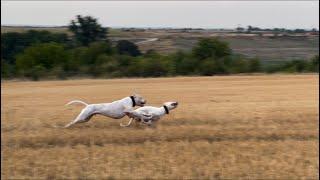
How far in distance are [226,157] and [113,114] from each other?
488 cm

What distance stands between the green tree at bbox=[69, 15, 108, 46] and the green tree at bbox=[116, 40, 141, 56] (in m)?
5.02

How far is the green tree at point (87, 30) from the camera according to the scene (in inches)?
3253

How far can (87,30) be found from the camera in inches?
3307

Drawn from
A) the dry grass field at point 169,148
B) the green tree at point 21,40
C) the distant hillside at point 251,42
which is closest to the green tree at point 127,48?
the distant hillside at point 251,42

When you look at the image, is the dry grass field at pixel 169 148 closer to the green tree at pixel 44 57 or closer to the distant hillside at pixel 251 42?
the distant hillside at pixel 251 42

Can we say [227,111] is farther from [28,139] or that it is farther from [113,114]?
[28,139]

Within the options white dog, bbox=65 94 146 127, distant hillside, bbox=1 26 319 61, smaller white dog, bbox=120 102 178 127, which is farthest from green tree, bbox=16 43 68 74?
smaller white dog, bbox=120 102 178 127

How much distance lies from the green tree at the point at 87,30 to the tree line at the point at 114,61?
29.1 feet

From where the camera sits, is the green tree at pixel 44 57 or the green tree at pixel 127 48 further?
the green tree at pixel 127 48

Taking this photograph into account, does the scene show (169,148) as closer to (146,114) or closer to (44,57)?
(146,114)

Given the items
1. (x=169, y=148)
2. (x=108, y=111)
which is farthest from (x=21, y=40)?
(x=169, y=148)

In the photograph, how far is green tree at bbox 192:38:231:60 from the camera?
65562 mm

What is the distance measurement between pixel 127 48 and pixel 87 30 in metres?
10.8

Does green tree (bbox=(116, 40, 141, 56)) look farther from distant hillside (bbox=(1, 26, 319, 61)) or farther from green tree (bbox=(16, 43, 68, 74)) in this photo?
green tree (bbox=(16, 43, 68, 74))
